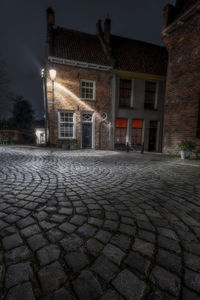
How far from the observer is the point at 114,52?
12.6 metres

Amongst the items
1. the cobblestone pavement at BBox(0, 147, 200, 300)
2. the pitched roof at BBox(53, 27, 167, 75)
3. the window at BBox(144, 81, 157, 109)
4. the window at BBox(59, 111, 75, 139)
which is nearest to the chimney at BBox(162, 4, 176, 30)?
the pitched roof at BBox(53, 27, 167, 75)

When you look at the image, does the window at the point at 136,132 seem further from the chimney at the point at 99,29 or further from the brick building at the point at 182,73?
the chimney at the point at 99,29

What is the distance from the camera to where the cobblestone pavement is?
890 millimetres

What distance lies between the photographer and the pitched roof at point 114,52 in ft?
37.0

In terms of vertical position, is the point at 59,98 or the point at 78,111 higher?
the point at 59,98

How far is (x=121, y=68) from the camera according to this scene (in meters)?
11.8

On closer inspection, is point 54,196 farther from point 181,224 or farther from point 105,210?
point 181,224

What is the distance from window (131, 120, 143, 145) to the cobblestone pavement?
10860mm

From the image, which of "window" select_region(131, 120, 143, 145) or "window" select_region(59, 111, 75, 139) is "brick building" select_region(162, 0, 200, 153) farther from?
"window" select_region(59, 111, 75, 139)

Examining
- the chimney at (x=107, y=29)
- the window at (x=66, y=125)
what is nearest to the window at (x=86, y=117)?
the window at (x=66, y=125)

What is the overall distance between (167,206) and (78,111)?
10547 millimetres

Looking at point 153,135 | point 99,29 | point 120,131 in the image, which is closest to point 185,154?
point 120,131

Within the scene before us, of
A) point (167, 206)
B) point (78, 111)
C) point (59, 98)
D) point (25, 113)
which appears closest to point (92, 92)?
point (78, 111)

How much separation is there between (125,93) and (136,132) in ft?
12.0
